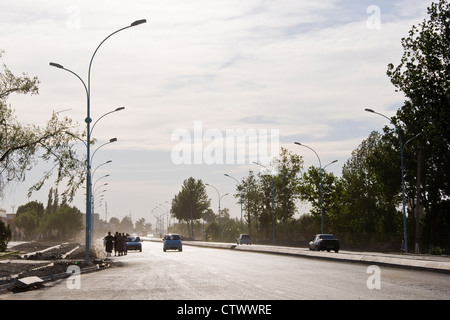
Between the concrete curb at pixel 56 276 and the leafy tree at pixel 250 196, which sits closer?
the concrete curb at pixel 56 276

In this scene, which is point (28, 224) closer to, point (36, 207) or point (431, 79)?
point (36, 207)

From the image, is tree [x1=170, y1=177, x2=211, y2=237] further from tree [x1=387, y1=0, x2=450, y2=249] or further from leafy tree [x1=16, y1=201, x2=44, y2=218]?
tree [x1=387, y1=0, x2=450, y2=249]

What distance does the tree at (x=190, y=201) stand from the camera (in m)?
171

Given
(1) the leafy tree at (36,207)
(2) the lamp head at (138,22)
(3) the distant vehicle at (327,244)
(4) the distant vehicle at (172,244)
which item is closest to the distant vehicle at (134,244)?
(4) the distant vehicle at (172,244)

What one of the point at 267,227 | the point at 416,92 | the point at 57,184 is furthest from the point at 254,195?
the point at 57,184

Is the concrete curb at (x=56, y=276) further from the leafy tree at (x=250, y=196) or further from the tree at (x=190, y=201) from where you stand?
the tree at (x=190, y=201)

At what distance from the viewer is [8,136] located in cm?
3422

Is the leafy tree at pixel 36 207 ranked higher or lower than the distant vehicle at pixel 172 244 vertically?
higher

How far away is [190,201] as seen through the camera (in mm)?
171125

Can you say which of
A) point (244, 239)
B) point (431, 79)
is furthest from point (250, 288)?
point (244, 239)

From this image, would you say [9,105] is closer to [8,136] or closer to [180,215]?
[8,136]

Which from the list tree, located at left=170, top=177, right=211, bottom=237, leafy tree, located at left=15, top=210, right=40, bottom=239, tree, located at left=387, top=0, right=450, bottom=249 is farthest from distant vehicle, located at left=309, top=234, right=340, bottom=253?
tree, located at left=170, top=177, right=211, bottom=237

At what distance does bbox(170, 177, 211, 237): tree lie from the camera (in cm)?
17125

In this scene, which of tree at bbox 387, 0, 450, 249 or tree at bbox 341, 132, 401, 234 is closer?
tree at bbox 387, 0, 450, 249
